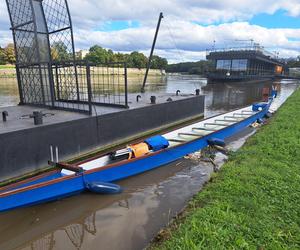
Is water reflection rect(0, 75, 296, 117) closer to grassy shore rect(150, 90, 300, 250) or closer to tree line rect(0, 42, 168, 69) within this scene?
tree line rect(0, 42, 168, 69)

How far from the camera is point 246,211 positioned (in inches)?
187

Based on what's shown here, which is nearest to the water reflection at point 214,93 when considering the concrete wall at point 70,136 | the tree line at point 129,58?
the concrete wall at point 70,136

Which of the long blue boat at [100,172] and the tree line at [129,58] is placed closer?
the long blue boat at [100,172]

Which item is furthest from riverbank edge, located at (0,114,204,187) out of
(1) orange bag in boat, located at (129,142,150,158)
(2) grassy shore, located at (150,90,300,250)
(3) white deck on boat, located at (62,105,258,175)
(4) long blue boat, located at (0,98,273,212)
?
(2) grassy shore, located at (150,90,300,250)

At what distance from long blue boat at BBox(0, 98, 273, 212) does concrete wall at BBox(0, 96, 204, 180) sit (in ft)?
5.70

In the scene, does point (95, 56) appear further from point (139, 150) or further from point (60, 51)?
point (139, 150)

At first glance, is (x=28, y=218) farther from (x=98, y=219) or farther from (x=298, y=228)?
(x=298, y=228)

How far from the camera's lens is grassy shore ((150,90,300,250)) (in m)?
3.91

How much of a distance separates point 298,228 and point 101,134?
7.54m

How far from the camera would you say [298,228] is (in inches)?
165

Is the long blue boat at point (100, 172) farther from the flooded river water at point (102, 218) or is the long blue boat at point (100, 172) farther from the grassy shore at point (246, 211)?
the grassy shore at point (246, 211)

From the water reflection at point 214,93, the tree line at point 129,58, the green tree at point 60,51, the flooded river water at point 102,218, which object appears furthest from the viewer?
the tree line at point 129,58

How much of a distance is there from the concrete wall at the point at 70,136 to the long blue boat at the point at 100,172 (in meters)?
1.74

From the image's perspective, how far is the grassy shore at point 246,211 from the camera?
3.91m
